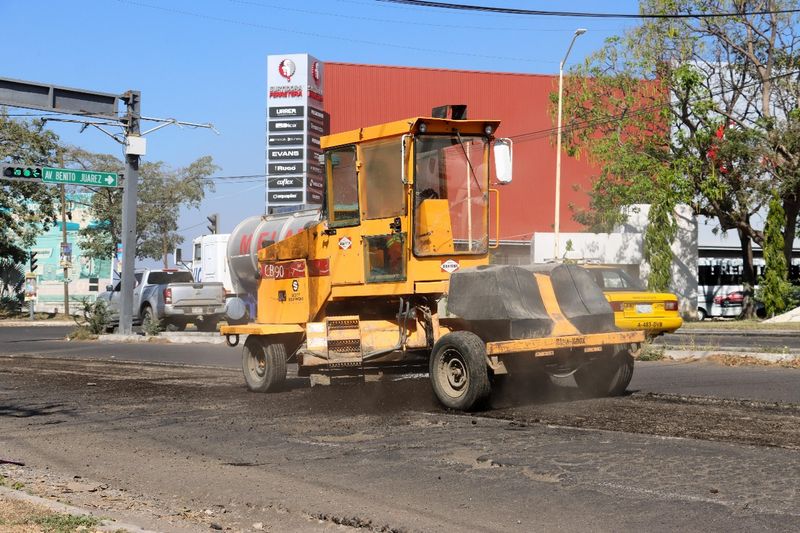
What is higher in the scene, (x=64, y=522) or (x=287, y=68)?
(x=287, y=68)

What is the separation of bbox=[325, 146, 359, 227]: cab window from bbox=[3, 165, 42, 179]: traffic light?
822 inches

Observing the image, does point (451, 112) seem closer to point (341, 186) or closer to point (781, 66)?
point (341, 186)

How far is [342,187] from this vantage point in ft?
40.9

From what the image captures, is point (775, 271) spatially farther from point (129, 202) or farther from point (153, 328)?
point (129, 202)

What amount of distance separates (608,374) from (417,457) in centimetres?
404

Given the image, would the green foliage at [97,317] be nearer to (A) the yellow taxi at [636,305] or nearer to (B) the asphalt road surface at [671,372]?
A: (B) the asphalt road surface at [671,372]

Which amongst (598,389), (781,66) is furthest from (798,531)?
(781,66)

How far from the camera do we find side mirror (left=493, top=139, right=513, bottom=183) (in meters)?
11.3

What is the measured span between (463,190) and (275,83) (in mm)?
49197

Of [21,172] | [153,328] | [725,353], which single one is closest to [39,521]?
[725,353]

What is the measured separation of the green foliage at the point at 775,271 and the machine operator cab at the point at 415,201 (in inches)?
1059

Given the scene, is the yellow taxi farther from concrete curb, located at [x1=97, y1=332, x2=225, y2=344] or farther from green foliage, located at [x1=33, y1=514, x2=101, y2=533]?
green foliage, located at [x1=33, y1=514, x2=101, y2=533]

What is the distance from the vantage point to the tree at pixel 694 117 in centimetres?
3534

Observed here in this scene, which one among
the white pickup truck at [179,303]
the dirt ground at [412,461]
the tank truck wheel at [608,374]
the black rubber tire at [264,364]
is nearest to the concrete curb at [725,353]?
the dirt ground at [412,461]
